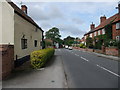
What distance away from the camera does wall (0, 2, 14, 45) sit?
8.62 m

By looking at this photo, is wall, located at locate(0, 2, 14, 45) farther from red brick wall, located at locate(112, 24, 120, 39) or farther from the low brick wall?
red brick wall, located at locate(112, 24, 120, 39)

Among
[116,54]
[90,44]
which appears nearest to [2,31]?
[116,54]

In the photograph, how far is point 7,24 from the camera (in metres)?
8.86

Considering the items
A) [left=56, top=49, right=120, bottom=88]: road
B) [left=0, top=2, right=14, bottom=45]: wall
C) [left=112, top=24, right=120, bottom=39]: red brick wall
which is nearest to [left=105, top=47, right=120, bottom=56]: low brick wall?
[left=112, top=24, right=120, bottom=39]: red brick wall

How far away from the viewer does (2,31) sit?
850 cm

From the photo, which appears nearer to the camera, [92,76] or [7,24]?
[92,76]

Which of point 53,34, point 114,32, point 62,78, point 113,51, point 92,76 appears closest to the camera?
point 62,78

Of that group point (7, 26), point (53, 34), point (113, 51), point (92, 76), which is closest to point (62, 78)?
point (92, 76)

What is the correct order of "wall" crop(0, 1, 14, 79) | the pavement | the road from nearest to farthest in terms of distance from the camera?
the pavement → the road → "wall" crop(0, 1, 14, 79)

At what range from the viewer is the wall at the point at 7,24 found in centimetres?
862

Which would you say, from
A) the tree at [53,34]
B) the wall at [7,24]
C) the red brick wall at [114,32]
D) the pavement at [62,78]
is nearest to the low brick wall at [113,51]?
the red brick wall at [114,32]

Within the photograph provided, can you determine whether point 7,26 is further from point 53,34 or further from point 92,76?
point 53,34

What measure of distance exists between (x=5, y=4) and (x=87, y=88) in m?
7.53

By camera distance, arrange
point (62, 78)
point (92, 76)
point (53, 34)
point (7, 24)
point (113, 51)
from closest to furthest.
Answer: point (62, 78) → point (92, 76) → point (7, 24) → point (113, 51) → point (53, 34)
